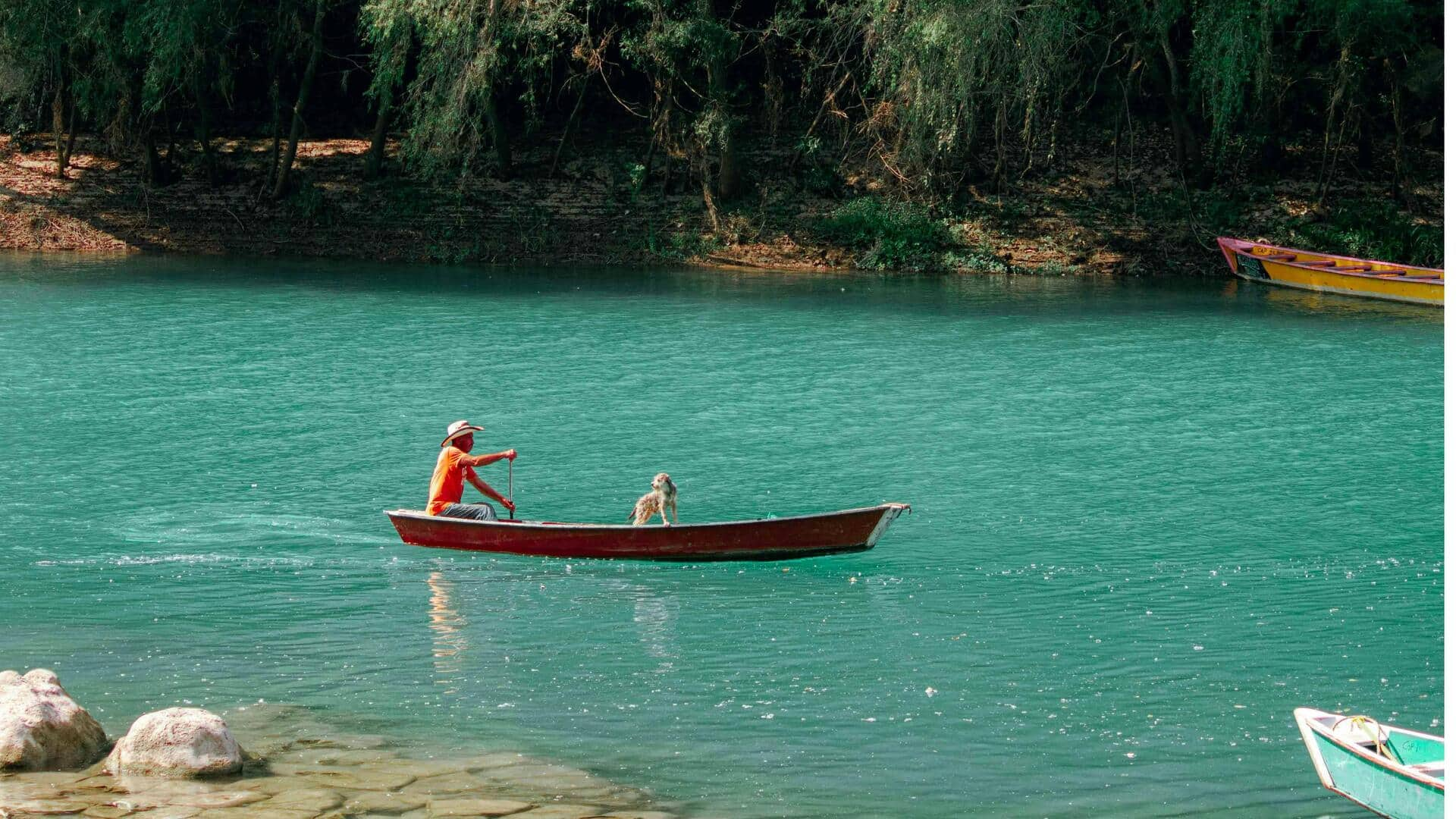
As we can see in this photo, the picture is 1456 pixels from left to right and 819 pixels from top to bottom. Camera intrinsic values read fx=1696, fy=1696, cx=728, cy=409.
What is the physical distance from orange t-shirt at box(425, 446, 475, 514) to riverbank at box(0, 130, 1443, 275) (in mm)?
26426

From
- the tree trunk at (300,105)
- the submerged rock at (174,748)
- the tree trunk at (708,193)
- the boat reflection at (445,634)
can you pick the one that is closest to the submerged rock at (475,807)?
the submerged rock at (174,748)

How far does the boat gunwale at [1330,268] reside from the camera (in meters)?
35.0

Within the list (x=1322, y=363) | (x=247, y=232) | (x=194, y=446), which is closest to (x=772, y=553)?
(x=194, y=446)

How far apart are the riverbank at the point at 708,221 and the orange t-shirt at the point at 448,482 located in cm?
2643

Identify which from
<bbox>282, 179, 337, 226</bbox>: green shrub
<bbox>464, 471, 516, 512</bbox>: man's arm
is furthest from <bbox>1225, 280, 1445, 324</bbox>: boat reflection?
<bbox>282, 179, 337, 226</bbox>: green shrub

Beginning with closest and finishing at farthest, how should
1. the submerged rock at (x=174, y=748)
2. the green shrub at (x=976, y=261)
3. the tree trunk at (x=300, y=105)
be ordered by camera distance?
the submerged rock at (x=174, y=748) < the green shrub at (x=976, y=261) < the tree trunk at (x=300, y=105)

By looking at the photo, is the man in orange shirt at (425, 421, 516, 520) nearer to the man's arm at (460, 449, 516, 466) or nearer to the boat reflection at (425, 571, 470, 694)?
the man's arm at (460, 449, 516, 466)

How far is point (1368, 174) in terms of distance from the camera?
4322 cm

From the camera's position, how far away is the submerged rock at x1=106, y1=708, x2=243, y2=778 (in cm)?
989

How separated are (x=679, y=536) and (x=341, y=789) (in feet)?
18.5

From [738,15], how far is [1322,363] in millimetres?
22679

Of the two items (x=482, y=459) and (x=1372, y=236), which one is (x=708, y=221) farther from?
(x=482, y=459)

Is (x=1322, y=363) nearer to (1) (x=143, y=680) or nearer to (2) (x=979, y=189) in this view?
(2) (x=979, y=189)

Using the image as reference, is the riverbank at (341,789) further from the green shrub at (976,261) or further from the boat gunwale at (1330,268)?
the green shrub at (976,261)
